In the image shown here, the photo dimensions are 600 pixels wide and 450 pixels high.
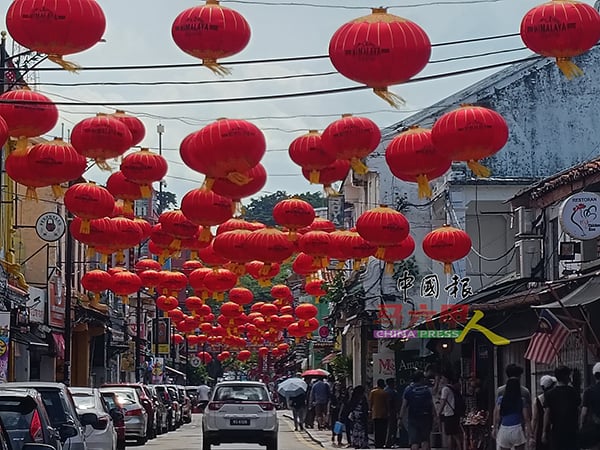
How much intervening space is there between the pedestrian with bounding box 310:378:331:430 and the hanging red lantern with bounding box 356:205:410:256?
77.1ft

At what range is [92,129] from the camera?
60.2ft

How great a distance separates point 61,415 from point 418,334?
13.7m

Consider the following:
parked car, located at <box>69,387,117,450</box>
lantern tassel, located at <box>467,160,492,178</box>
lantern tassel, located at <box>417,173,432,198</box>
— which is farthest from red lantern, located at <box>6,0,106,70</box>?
parked car, located at <box>69,387,117,450</box>

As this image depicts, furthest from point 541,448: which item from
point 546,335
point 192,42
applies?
point 192,42

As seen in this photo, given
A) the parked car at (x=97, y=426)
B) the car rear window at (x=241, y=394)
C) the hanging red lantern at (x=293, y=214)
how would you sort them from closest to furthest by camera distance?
the parked car at (x=97, y=426) → the hanging red lantern at (x=293, y=214) → the car rear window at (x=241, y=394)

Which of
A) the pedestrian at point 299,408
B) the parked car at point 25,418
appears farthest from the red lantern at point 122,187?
the pedestrian at point 299,408

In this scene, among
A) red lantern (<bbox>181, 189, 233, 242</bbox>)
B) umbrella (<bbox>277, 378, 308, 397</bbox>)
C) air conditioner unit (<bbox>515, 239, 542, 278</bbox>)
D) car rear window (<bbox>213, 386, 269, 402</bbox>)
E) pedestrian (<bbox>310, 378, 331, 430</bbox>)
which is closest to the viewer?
red lantern (<bbox>181, 189, 233, 242</bbox>)

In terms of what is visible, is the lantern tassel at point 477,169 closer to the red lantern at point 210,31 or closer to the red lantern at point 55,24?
the red lantern at point 210,31

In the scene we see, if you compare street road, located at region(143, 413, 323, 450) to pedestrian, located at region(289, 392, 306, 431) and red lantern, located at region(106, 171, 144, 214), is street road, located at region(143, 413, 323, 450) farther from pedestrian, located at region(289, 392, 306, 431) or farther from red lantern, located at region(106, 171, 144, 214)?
red lantern, located at region(106, 171, 144, 214)

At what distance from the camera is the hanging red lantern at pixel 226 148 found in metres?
17.4

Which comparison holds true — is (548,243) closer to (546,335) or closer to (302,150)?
(546,335)

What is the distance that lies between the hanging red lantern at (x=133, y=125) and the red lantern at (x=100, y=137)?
0.33m

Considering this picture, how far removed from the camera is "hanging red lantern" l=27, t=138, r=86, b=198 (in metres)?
19.1

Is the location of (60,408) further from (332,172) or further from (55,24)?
(332,172)
